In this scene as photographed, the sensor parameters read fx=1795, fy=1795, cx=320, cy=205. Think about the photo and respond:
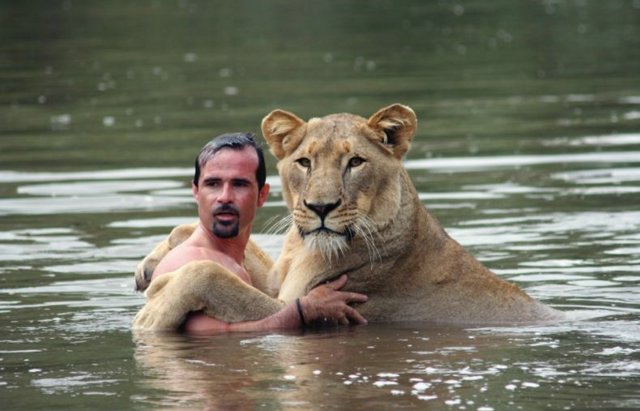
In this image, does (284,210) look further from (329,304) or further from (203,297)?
(203,297)

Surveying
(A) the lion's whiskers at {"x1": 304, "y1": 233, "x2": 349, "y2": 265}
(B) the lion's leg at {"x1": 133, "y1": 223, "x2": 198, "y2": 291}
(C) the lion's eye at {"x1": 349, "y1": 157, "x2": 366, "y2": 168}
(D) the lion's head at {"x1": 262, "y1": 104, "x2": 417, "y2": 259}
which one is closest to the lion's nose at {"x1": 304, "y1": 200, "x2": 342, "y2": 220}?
(D) the lion's head at {"x1": 262, "y1": 104, "x2": 417, "y2": 259}

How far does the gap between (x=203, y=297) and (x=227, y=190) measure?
0.62 metres

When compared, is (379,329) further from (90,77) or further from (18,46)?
(18,46)

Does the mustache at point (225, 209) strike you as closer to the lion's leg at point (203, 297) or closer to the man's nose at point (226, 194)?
the man's nose at point (226, 194)

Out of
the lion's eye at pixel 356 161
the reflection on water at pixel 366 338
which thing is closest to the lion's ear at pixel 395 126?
the lion's eye at pixel 356 161

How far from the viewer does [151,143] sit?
18094mm

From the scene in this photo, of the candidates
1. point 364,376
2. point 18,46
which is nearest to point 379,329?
point 364,376

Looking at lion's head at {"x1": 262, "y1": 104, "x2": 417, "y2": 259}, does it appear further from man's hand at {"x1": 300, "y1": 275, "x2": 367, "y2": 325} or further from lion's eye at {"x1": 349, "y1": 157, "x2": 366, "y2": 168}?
man's hand at {"x1": 300, "y1": 275, "x2": 367, "y2": 325}

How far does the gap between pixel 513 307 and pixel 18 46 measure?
23.9 metres

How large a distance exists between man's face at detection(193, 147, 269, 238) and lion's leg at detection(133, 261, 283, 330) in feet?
1.37

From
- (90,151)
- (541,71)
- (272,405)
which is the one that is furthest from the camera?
(541,71)

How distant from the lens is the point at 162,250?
948cm

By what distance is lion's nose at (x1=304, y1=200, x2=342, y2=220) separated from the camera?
832 centimetres

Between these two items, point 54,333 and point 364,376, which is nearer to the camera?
point 364,376
